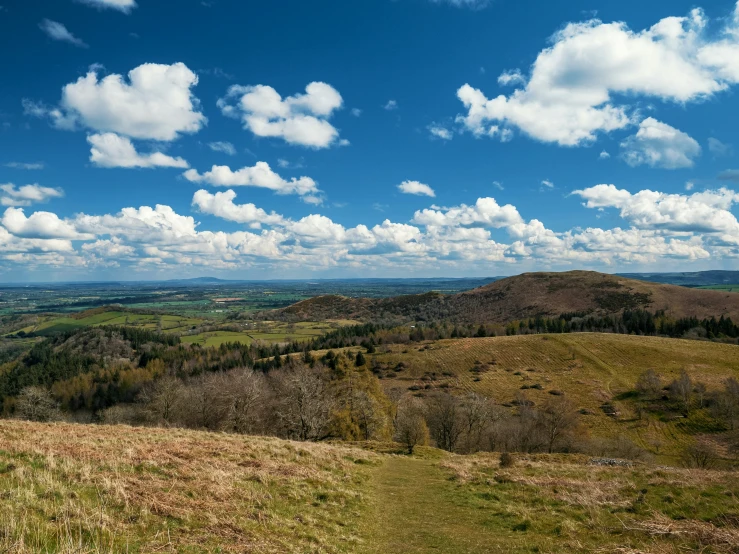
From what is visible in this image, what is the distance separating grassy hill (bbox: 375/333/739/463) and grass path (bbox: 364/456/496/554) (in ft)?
237

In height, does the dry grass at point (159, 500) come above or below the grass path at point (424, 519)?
above

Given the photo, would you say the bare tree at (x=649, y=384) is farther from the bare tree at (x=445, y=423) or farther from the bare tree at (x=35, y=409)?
the bare tree at (x=35, y=409)

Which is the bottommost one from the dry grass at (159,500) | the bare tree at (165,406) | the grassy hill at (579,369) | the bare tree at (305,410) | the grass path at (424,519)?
the grassy hill at (579,369)

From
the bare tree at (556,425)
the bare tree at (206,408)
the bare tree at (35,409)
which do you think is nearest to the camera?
the bare tree at (556,425)

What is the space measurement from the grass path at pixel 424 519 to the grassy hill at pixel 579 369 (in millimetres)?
72121

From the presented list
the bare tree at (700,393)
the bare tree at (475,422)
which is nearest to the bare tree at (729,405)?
the bare tree at (700,393)

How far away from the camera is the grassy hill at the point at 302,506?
924cm

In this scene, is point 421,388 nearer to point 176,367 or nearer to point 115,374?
point 176,367

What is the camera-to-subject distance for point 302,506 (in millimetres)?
14531

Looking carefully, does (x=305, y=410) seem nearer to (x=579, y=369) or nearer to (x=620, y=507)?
(x=620, y=507)

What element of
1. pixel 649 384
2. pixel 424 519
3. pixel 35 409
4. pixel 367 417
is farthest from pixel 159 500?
pixel 649 384

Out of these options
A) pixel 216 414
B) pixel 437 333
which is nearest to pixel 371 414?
pixel 216 414

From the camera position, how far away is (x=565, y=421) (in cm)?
6231

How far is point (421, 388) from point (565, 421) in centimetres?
5274
